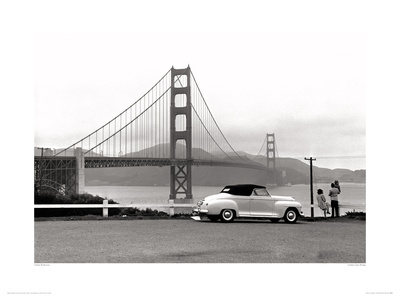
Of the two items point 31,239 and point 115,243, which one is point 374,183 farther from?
point 31,239

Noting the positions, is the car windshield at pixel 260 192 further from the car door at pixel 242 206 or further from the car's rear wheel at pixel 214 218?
the car's rear wheel at pixel 214 218

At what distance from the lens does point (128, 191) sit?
14375 mm

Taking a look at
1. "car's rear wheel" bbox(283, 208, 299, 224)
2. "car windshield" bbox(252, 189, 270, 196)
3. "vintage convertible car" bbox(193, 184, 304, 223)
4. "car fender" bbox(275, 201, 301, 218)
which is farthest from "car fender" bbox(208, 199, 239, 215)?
"car's rear wheel" bbox(283, 208, 299, 224)

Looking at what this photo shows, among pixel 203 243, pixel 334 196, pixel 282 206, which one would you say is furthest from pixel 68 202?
pixel 334 196

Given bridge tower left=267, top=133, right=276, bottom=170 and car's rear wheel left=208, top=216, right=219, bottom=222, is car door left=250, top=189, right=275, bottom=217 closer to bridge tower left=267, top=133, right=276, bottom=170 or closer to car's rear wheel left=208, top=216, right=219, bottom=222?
car's rear wheel left=208, top=216, right=219, bottom=222

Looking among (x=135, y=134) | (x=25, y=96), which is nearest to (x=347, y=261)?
(x=25, y=96)

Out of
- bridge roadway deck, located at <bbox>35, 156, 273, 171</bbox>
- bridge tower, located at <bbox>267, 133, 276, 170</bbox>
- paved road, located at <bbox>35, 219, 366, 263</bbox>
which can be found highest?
bridge tower, located at <bbox>267, 133, 276, 170</bbox>

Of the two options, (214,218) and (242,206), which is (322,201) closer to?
(242,206)

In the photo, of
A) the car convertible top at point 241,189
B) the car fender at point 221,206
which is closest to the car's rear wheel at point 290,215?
the car convertible top at point 241,189

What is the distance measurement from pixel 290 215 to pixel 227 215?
66.4 inches

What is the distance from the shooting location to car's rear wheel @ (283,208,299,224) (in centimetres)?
1191

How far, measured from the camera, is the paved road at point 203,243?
8.29 m

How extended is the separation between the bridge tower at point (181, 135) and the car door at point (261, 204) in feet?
9.58

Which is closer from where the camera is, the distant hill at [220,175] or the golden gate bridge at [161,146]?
the distant hill at [220,175]
